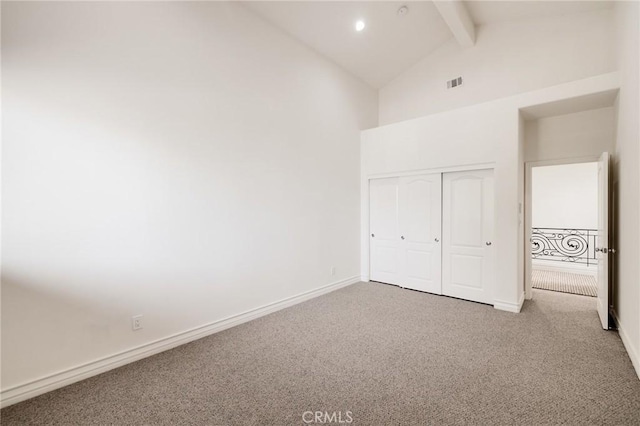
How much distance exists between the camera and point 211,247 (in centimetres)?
321

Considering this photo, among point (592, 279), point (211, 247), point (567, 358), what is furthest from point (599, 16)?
point (211, 247)

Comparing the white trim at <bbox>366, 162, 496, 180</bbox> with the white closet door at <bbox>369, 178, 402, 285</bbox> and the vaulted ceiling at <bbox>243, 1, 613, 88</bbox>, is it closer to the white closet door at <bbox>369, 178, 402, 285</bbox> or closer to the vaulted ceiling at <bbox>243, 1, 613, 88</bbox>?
the white closet door at <bbox>369, 178, 402, 285</bbox>

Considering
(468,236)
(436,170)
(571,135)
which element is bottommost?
(468,236)

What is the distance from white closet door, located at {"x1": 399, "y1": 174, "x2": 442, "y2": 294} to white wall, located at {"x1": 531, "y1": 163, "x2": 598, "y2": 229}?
12.5ft

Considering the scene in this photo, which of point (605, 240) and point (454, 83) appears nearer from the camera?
point (605, 240)

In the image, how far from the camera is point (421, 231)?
4.69 meters

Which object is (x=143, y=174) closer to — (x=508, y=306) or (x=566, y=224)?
(x=508, y=306)

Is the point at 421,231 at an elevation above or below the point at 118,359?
above

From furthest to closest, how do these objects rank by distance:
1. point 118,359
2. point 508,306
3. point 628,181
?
point 508,306, point 628,181, point 118,359

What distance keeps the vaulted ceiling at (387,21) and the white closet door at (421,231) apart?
2170 mm

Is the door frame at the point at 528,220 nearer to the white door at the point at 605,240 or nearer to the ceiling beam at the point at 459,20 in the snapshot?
the white door at the point at 605,240

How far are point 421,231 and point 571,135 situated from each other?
7.86 feet

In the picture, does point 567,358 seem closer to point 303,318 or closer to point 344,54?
point 303,318

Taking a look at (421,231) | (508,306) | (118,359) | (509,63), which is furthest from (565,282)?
(118,359)
